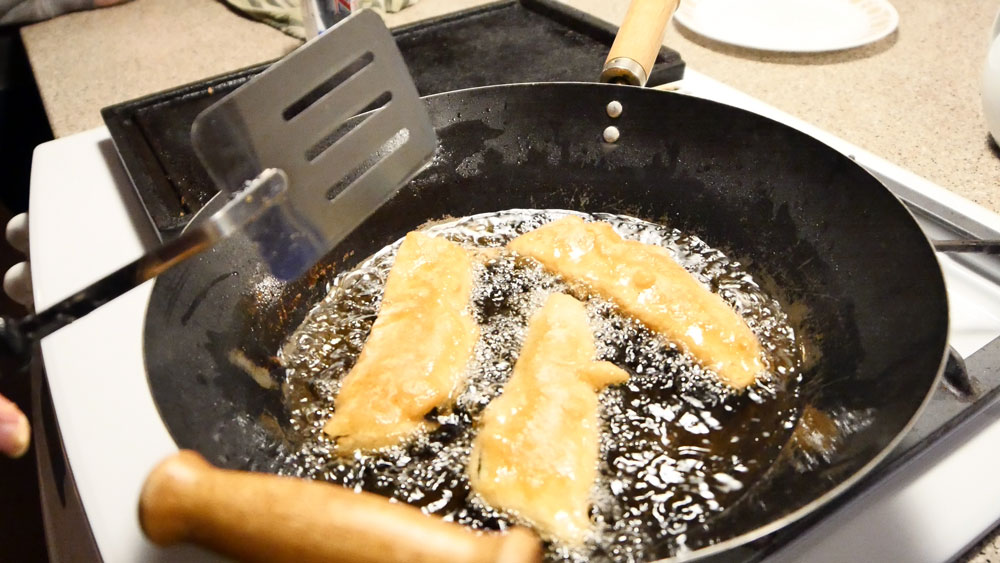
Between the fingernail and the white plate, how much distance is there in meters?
1.45

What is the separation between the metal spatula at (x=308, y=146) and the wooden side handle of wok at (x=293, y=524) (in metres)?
0.18

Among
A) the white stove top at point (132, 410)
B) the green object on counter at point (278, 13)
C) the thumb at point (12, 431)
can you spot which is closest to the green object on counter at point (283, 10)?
the green object on counter at point (278, 13)

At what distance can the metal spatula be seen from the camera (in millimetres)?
614

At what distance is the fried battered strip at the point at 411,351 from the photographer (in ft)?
2.29

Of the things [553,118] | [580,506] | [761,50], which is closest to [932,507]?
[580,506]

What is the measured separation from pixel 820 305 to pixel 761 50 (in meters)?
0.85

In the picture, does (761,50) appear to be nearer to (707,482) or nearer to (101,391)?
(707,482)

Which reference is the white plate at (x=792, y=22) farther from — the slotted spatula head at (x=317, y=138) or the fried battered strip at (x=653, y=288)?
the slotted spatula head at (x=317, y=138)

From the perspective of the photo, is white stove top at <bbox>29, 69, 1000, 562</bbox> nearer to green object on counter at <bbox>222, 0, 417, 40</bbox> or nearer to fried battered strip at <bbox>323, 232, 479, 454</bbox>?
fried battered strip at <bbox>323, 232, 479, 454</bbox>

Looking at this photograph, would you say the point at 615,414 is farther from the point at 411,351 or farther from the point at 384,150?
the point at 384,150

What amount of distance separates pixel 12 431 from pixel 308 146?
38cm

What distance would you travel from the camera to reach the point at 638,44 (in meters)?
0.99

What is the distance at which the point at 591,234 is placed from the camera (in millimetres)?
936

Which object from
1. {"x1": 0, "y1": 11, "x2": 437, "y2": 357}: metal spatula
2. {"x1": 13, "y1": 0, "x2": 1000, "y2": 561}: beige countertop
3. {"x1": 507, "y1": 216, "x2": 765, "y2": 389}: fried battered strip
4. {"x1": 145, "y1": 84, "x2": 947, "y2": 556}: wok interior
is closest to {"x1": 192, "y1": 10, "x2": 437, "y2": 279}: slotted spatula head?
{"x1": 0, "y1": 11, "x2": 437, "y2": 357}: metal spatula
